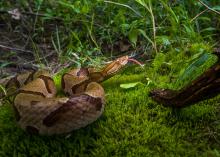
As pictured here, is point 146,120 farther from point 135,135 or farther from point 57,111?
point 57,111

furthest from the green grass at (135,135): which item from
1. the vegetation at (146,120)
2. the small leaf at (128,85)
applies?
the small leaf at (128,85)

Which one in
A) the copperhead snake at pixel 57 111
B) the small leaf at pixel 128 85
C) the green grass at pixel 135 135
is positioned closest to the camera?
the green grass at pixel 135 135

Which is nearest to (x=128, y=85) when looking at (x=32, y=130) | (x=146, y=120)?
(x=146, y=120)

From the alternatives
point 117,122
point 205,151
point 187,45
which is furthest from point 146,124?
point 187,45

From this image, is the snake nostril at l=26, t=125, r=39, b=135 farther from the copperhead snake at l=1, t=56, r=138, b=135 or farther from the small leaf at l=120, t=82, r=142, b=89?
the small leaf at l=120, t=82, r=142, b=89

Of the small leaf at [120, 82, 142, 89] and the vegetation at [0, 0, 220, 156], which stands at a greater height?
the small leaf at [120, 82, 142, 89]

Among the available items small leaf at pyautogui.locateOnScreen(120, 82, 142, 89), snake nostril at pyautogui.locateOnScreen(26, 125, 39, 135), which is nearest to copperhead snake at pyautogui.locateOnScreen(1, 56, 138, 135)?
snake nostril at pyautogui.locateOnScreen(26, 125, 39, 135)

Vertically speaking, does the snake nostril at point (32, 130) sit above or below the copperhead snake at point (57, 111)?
below

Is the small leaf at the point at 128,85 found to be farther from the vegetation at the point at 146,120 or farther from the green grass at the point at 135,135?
the green grass at the point at 135,135
